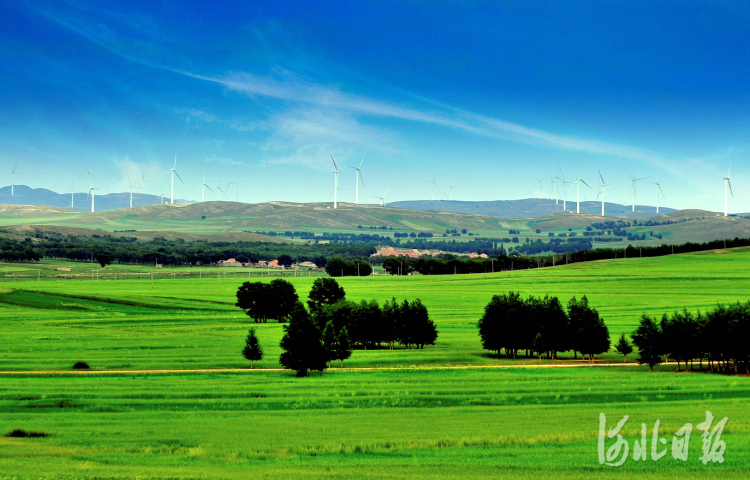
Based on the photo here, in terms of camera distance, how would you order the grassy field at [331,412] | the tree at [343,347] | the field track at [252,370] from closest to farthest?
1. the grassy field at [331,412]
2. the field track at [252,370]
3. the tree at [343,347]

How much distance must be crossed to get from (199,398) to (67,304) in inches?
3903

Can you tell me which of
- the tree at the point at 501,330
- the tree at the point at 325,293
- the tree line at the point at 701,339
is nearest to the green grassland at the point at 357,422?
the tree line at the point at 701,339

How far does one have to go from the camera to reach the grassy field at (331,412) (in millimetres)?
34969

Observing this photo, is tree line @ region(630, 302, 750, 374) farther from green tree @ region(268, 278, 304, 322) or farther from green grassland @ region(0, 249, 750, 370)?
green tree @ region(268, 278, 304, 322)

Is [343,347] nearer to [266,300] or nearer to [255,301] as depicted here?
[266,300]

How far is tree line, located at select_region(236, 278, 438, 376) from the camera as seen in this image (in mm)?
71812

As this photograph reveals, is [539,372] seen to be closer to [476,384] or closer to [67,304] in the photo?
[476,384]

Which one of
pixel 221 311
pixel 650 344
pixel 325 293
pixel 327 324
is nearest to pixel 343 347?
pixel 327 324

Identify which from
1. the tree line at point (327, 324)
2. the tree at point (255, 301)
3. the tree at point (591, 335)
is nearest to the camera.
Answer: the tree line at point (327, 324)

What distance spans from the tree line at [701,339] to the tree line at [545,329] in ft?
20.5

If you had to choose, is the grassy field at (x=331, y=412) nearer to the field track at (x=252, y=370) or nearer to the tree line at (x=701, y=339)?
the field track at (x=252, y=370)

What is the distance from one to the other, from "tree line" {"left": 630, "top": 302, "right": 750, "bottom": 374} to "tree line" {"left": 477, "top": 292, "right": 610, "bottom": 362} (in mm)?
6254

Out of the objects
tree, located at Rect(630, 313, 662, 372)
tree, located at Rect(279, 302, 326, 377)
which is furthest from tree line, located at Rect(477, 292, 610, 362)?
tree, located at Rect(279, 302, 326, 377)

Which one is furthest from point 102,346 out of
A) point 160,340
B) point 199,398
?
point 199,398
